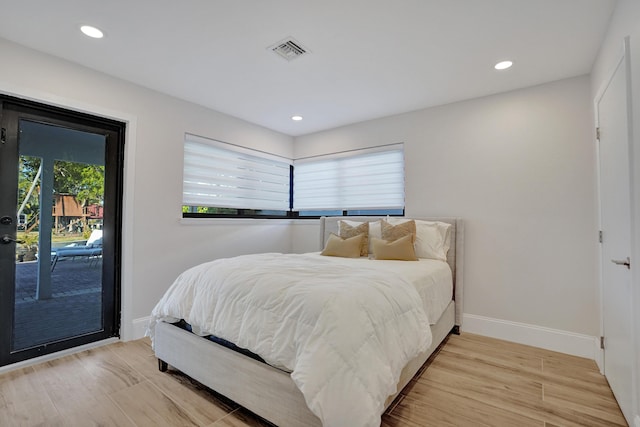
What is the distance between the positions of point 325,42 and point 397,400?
2.58 metres

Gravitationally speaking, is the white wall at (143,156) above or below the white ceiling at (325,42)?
below

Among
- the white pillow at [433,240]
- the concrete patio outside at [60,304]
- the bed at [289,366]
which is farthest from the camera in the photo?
the white pillow at [433,240]

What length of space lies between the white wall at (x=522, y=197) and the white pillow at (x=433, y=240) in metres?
0.27

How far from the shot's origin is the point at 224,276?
2018mm

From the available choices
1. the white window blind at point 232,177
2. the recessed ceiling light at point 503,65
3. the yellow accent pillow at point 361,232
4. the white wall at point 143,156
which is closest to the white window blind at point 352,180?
the white window blind at point 232,177

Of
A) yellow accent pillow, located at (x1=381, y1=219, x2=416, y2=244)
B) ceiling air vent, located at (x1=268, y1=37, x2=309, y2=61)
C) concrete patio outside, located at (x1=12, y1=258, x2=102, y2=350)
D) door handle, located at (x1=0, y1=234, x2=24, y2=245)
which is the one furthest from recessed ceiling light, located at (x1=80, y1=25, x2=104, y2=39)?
yellow accent pillow, located at (x1=381, y1=219, x2=416, y2=244)

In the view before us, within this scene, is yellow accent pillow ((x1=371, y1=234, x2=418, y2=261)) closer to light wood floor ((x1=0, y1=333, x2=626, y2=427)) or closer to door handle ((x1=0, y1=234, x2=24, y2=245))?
light wood floor ((x1=0, y1=333, x2=626, y2=427))

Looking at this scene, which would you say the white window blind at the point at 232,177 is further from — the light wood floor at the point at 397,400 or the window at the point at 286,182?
the light wood floor at the point at 397,400

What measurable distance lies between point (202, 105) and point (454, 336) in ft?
12.4

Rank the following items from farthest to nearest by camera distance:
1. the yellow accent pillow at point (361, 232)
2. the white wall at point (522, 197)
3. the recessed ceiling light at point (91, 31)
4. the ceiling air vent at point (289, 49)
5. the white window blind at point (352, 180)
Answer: the white window blind at point (352, 180)
the yellow accent pillow at point (361, 232)
the white wall at point (522, 197)
the ceiling air vent at point (289, 49)
the recessed ceiling light at point (91, 31)

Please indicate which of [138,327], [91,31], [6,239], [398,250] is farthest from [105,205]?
[398,250]

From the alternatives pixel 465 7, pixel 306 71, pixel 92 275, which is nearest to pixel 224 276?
pixel 92 275

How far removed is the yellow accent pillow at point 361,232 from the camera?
11.2ft

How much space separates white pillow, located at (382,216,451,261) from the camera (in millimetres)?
3111
